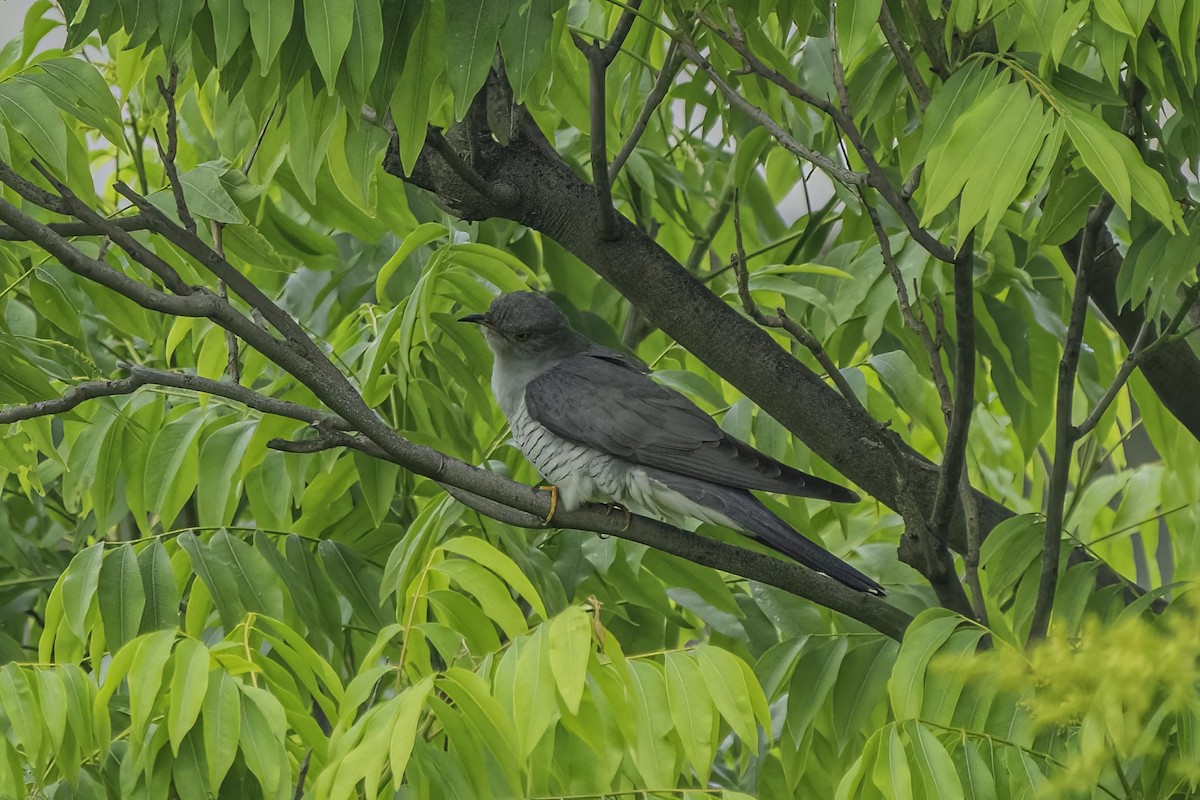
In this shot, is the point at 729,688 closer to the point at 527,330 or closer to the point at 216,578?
the point at 216,578

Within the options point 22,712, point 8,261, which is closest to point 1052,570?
point 22,712

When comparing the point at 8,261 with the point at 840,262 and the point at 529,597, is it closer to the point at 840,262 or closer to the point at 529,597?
the point at 529,597

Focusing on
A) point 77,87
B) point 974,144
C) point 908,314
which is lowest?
point 908,314

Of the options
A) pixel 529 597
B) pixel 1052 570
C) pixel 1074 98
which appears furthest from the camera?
pixel 1052 570

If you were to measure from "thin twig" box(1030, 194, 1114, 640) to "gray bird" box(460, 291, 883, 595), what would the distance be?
0.38 metres

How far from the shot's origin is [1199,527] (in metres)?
3.12

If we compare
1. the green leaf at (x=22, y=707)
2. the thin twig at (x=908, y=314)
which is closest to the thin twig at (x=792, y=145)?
the thin twig at (x=908, y=314)

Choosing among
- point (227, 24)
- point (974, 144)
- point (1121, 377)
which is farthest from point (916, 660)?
point (227, 24)

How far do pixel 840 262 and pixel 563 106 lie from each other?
0.87m

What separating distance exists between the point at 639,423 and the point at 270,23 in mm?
1526

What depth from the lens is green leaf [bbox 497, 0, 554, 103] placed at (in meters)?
1.87

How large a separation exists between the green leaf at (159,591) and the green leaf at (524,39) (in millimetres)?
1346

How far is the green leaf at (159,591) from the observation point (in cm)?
262

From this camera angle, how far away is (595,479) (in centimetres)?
307
